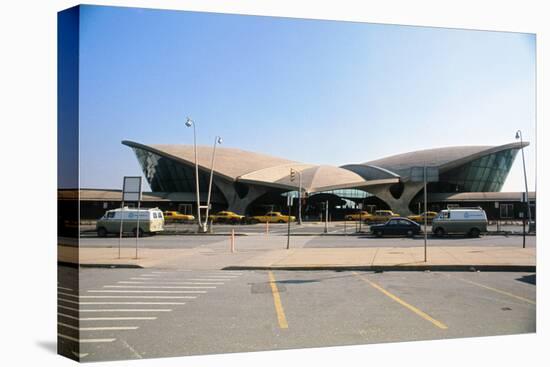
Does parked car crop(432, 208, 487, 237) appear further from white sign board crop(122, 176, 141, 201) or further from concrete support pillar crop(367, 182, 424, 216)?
concrete support pillar crop(367, 182, 424, 216)

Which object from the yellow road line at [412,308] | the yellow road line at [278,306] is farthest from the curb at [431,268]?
the yellow road line at [278,306]

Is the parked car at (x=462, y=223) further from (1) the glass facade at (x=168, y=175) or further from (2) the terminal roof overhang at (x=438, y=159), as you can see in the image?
(1) the glass facade at (x=168, y=175)

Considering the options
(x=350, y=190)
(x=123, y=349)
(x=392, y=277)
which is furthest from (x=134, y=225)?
(x=350, y=190)

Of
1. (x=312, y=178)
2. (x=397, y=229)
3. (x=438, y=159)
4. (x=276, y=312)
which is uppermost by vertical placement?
(x=438, y=159)

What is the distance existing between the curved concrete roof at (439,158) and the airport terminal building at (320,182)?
123 mm

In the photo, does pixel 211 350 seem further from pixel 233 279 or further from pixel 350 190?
pixel 350 190

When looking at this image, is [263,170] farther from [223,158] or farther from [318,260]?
[318,260]

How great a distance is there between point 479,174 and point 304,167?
2105 cm

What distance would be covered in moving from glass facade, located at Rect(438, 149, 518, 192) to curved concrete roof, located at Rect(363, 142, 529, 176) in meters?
0.98

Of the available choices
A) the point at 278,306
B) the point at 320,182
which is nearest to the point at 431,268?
the point at 278,306

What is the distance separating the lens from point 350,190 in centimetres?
6022

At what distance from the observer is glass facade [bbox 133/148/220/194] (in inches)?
2459

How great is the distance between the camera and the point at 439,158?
6362 cm

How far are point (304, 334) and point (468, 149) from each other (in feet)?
204
